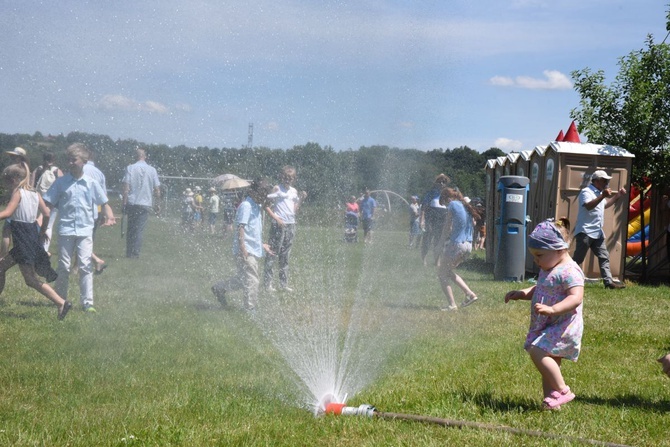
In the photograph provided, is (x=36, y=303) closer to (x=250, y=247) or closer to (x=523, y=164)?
(x=250, y=247)

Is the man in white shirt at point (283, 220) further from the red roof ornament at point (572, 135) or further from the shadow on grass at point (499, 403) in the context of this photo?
the red roof ornament at point (572, 135)

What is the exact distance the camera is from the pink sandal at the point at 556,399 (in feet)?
17.0

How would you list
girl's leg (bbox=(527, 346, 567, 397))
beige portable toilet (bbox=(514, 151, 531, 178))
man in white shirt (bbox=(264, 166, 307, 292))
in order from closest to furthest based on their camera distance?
girl's leg (bbox=(527, 346, 567, 397)) → man in white shirt (bbox=(264, 166, 307, 292)) → beige portable toilet (bbox=(514, 151, 531, 178))

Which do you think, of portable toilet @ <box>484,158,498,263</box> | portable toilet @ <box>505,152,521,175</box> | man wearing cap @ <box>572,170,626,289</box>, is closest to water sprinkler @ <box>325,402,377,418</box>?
man wearing cap @ <box>572,170,626,289</box>

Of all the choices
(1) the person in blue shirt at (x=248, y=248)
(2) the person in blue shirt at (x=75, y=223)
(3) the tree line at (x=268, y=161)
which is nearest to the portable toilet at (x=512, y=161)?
(3) the tree line at (x=268, y=161)

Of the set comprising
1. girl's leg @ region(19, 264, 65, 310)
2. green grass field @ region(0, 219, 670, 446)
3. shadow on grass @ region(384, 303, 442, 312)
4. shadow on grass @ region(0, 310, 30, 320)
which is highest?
girl's leg @ region(19, 264, 65, 310)


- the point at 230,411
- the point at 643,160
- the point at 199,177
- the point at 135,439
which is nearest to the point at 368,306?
the point at 199,177

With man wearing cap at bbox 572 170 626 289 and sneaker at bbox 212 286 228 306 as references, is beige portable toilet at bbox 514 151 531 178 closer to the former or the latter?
man wearing cap at bbox 572 170 626 289

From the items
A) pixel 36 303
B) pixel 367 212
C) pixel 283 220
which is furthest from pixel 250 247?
pixel 367 212

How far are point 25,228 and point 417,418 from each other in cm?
606

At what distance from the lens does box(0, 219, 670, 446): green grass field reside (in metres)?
4.58

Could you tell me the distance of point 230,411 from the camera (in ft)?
16.3

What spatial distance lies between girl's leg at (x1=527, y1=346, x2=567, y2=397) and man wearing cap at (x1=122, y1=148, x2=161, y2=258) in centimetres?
441

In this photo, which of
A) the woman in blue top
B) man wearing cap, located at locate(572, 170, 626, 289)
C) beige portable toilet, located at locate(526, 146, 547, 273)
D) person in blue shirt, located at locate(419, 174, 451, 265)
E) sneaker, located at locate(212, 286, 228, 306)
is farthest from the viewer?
person in blue shirt, located at locate(419, 174, 451, 265)
